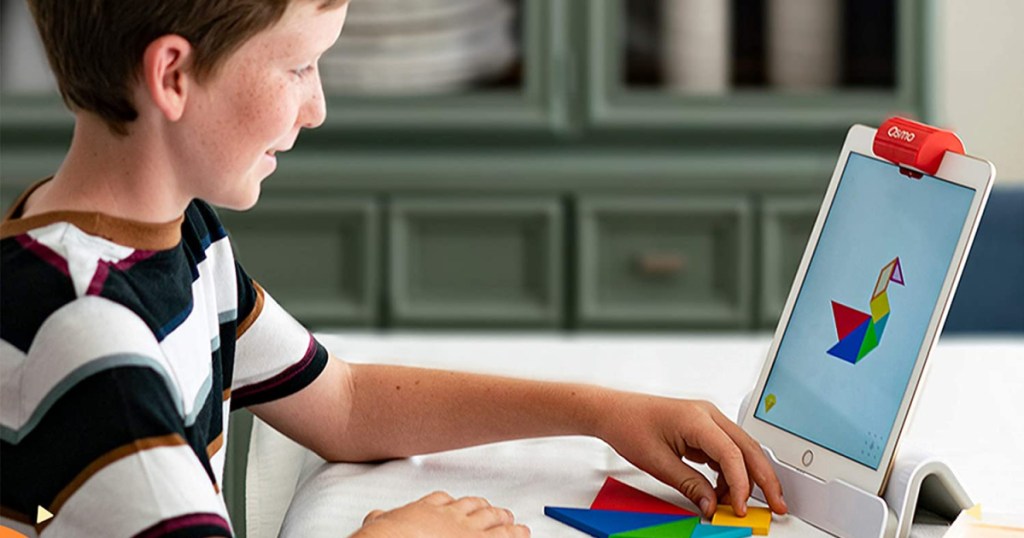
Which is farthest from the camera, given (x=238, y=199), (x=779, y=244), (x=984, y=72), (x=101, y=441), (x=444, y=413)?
(x=984, y=72)

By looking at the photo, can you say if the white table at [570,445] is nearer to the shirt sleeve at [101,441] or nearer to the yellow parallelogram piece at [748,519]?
the yellow parallelogram piece at [748,519]

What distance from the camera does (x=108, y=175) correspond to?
0.80 m

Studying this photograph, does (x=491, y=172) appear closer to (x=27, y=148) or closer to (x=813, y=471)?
(x=27, y=148)

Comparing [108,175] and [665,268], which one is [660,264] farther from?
[108,175]

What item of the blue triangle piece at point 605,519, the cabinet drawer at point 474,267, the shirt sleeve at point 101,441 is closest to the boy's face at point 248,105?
the shirt sleeve at point 101,441

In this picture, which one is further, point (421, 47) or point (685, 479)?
point (421, 47)

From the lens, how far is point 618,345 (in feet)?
5.32

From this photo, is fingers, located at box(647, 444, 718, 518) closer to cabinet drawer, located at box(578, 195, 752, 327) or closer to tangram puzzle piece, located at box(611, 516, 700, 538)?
tangram puzzle piece, located at box(611, 516, 700, 538)

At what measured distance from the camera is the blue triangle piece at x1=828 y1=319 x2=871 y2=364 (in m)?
0.92

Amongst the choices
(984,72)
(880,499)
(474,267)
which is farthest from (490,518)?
(984,72)

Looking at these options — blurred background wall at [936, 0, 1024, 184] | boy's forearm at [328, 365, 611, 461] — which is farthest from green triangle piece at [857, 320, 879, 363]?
blurred background wall at [936, 0, 1024, 184]

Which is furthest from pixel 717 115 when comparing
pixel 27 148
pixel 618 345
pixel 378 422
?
pixel 378 422

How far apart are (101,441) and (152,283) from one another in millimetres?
122

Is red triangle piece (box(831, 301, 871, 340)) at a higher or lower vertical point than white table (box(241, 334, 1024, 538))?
higher
